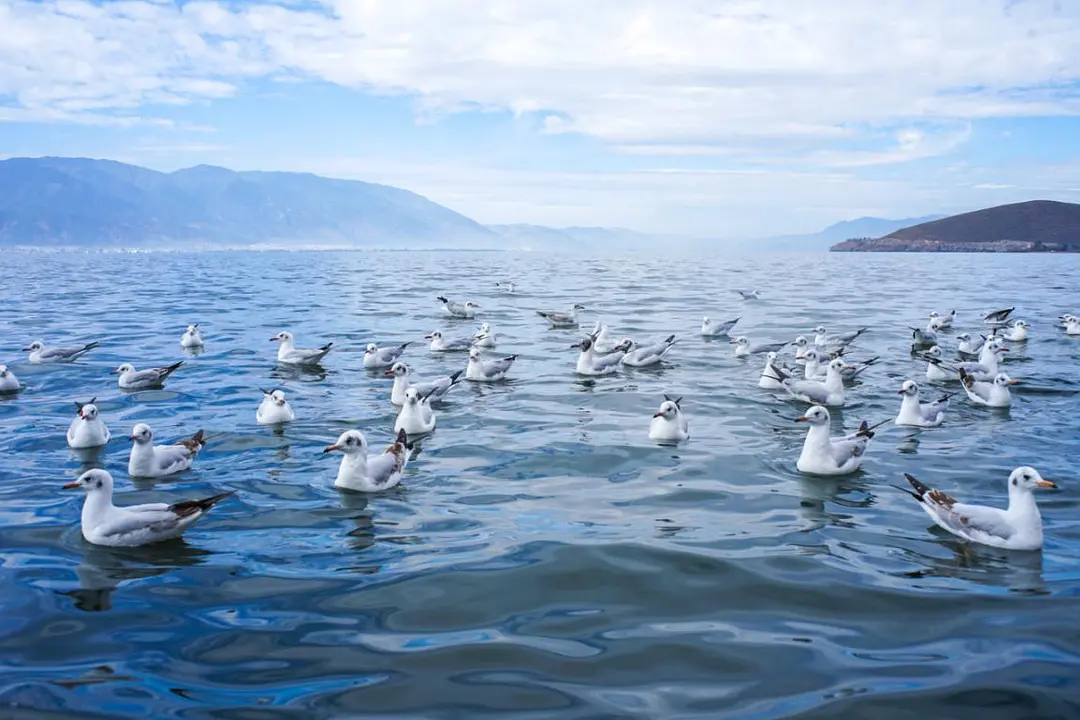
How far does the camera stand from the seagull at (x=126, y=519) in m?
9.40

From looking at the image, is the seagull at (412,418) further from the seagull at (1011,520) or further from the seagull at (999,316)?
the seagull at (999,316)

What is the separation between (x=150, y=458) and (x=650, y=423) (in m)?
8.32

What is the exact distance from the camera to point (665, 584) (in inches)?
336

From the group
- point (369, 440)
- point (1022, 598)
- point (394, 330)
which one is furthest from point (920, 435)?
point (394, 330)

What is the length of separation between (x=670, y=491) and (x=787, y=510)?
159 cm

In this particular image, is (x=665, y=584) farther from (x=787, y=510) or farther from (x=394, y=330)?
(x=394, y=330)

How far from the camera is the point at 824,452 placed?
12156 mm

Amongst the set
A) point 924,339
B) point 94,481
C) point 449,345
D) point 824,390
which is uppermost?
point 924,339

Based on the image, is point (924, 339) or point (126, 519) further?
point (924, 339)

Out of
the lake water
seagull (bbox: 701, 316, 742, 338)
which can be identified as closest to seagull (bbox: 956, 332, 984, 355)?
the lake water

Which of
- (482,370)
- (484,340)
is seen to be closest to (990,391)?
(482,370)

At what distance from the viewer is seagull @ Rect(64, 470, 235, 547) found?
9.40 meters

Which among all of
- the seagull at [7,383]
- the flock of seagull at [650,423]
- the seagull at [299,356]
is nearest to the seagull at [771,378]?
the flock of seagull at [650,423]

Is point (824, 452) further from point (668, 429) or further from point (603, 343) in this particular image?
point (603, 343)
